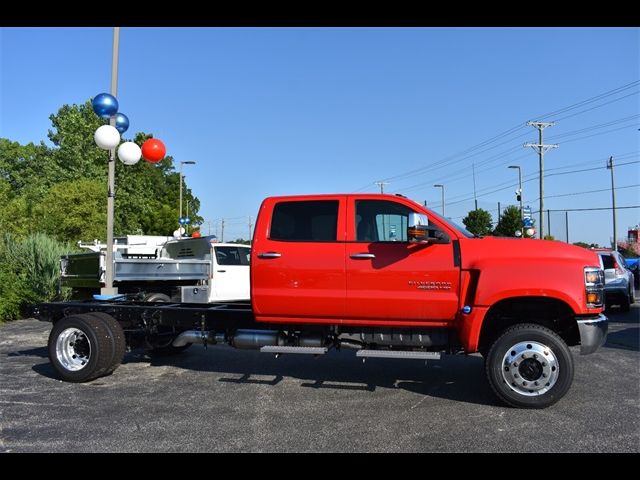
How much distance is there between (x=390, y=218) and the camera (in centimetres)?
606

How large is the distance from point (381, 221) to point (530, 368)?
2157mm

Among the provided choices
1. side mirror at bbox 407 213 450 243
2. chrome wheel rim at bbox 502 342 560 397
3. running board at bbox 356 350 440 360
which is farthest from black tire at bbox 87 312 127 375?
chrome wheel rim at bbox 502 342 560 397

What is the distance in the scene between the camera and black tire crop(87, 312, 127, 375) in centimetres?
680

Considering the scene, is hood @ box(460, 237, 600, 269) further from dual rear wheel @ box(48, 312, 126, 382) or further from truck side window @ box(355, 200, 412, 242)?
dual rear wheel @ box(48, 312, 126, 382)

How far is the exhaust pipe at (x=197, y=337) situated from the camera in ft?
22.2

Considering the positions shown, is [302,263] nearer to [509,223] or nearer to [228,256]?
[228,256]

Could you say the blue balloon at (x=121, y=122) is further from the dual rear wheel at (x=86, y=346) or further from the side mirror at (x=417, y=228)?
the side mirror at (x=417, y=228)

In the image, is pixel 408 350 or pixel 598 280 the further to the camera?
pixel 408 350

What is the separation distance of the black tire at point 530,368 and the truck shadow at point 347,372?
307mm

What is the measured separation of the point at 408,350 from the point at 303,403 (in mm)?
1295

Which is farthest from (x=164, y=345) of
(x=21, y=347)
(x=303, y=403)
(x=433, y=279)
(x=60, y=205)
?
(x=60, y=205)
